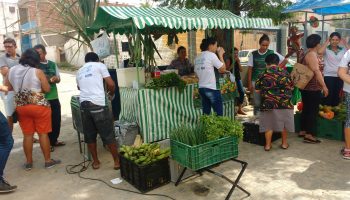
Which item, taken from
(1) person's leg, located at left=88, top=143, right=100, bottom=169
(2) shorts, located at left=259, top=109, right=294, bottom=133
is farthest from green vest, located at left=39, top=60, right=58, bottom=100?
(2) shorts, located at left=259, top=109, right=294, bottom=133

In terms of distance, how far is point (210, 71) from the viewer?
496 centimetres

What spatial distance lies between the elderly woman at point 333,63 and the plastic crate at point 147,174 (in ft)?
12.2

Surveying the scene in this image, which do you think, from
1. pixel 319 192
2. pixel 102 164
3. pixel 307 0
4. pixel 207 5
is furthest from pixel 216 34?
pixel 319 192

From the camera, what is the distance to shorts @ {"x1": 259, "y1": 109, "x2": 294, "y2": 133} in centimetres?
479

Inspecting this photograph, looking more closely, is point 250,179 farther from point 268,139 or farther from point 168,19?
point 168,19

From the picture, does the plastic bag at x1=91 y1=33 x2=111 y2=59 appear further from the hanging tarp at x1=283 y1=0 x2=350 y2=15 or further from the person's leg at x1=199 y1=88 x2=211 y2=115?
the hanging tarp at x1=283 y1=0 x2=350 y2=15

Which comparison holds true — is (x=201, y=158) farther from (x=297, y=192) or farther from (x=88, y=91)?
(x=88, y=91)

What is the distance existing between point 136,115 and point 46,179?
1.67 m

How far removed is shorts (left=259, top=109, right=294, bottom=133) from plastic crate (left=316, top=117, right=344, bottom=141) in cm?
95

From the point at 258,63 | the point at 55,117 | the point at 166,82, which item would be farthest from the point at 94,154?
the point at 258,63

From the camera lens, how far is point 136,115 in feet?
16.9

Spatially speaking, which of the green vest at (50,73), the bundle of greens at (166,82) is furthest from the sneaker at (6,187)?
the bundle of greens at (166,82)

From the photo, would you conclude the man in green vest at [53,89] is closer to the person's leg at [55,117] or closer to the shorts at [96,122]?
the person's leg at [55,117]

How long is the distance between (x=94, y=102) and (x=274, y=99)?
8.82ft
